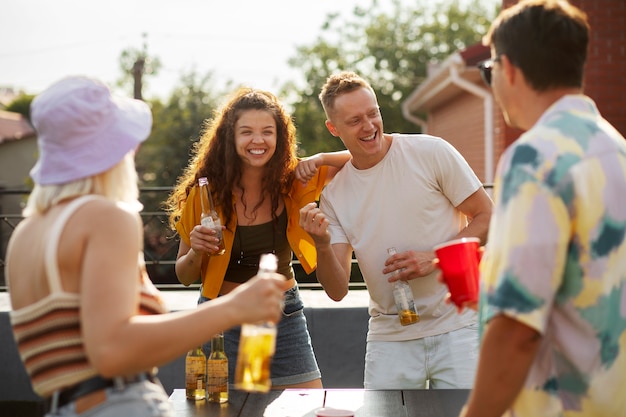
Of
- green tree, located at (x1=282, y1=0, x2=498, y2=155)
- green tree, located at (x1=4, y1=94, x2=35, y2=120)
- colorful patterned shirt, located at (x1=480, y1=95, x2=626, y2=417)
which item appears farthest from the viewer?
green tree, located at (x1=4, y1=94, x2=35, y2=120)

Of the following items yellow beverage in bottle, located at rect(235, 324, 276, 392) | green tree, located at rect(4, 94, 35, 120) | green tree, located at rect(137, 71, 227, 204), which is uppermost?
yellow beverage in bottle, located at rect(235, 324, 276, 392)

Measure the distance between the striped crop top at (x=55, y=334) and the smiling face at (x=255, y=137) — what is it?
1.95 meters

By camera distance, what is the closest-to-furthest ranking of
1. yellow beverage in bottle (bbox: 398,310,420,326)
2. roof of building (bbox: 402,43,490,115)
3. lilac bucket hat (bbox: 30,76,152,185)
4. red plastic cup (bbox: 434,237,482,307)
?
lilac bucket hat (bbox: 30,76,152,185)
red plastic cup (bbox: 434,237,482,307)
yellow beverage in bottle (bbox: 398,310,420,326)
roof of building (bbox: 402,43,490,115)

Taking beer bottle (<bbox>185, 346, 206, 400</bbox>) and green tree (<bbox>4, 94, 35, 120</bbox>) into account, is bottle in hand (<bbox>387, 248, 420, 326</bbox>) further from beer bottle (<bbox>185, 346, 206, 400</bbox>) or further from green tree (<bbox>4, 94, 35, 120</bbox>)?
green tree (<bbox>4, 94, 35, 120</bbox>)

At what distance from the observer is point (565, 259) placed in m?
1.80

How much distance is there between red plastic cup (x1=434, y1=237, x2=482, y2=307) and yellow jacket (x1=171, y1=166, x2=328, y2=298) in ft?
5.40

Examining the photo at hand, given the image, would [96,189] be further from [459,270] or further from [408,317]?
[408,317]

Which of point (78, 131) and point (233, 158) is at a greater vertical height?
point (78, 131)

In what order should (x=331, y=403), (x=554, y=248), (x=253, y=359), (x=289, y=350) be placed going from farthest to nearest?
(x=289, y=350)
(x=331, y=403)
(x=253, y=359)
(x=554, y=248)

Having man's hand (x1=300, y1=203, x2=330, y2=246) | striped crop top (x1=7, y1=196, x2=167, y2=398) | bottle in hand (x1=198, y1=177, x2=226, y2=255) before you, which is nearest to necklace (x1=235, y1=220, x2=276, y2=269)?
bottle in hand (x1=198, y1=177, x2=226, y2=255)

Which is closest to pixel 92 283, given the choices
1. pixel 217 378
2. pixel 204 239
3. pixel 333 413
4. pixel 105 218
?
pixel 105 218

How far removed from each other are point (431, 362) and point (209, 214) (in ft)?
3.90

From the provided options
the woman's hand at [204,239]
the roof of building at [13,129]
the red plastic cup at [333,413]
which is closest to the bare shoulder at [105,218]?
the red plastic cup at [333,413]

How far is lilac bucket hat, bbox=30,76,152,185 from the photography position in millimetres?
1884
